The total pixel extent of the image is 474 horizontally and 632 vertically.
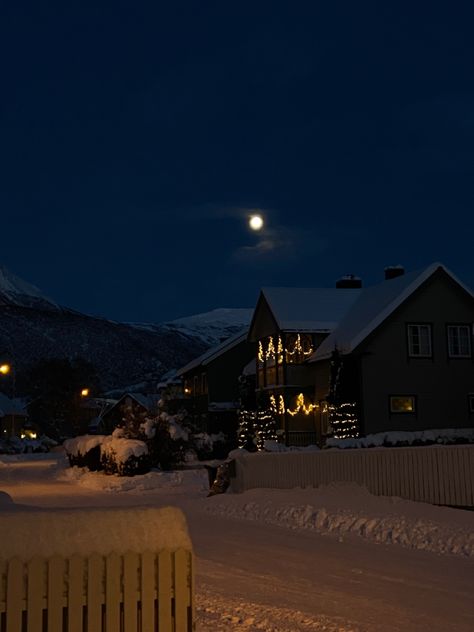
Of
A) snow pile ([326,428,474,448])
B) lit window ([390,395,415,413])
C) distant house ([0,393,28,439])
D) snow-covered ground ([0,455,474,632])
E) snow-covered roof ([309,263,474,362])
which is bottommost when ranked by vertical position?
snow-covered ground ([0,455,474,632])

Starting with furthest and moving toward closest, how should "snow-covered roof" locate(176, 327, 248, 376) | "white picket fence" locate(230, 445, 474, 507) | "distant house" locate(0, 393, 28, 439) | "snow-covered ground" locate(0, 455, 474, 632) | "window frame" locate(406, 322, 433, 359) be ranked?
"distant house" locate(0, 393, 28, 439) → "snow-covered roof" locate(176, 327, 248, 376) → "window frame" locate(406, 322, 433, 359) → "white picket fence" locate(230, 445, 474, 507) → "snow-covered ground" locate(0, 455, 474, 632)

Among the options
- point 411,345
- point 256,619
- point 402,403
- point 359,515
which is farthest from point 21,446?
point 256,619

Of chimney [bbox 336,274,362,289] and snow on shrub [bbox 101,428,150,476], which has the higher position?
chimney [bbox 336,274,362,289]

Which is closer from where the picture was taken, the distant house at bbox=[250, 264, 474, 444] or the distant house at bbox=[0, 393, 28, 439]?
the distant house at bbox=[250, 264, 474, 444]

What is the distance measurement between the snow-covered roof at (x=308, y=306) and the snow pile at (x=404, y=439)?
11.7m

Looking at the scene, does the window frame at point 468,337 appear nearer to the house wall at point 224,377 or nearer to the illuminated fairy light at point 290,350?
the illuminated fairy light at point 290,350

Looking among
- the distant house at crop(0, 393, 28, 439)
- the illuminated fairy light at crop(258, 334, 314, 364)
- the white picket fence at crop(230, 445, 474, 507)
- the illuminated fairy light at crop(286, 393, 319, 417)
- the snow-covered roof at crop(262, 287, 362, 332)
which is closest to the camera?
the white picket fence at crop(230, 445, 474, 507)

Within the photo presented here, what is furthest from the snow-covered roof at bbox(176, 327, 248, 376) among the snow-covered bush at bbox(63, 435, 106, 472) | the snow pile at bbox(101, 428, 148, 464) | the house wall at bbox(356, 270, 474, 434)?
the house wall at bbox(356, 270, 474, 434)

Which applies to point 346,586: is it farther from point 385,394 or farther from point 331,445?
point 385,394

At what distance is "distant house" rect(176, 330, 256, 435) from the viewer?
56875mm

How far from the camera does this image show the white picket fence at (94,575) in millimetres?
5270

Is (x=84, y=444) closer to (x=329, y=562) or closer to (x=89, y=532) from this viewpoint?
(x=329, y=562)

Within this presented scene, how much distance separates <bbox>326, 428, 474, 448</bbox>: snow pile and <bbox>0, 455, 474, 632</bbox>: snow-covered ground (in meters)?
6.68

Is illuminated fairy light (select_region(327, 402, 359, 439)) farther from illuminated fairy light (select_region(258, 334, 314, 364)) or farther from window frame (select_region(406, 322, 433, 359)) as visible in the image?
illuminated fairy light (select_region(258, 334, 314, 364))
